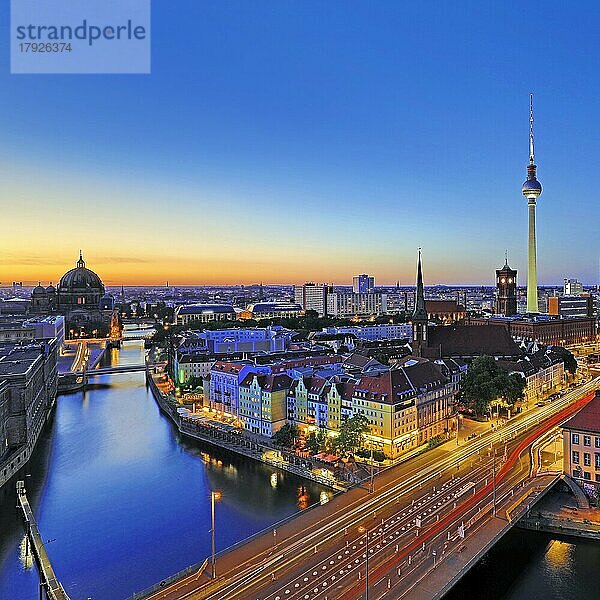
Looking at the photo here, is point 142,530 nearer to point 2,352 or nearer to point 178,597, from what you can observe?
point 178,597

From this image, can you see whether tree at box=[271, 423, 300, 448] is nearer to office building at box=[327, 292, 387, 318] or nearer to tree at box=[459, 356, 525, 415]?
tree at box=[459, 356, 525, 415]

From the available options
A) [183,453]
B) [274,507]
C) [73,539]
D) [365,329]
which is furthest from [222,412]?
[365,329]

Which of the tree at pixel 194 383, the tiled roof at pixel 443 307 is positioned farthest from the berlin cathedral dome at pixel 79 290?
the tree at pixel 194 383

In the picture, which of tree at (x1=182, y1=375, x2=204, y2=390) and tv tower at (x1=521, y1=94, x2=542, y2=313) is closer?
tree at (x1=182, y1=375, x2=204, y2=390)

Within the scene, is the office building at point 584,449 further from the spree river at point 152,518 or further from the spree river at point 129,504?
the spree river at point 129,504

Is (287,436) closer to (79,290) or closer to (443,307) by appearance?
(443,307)

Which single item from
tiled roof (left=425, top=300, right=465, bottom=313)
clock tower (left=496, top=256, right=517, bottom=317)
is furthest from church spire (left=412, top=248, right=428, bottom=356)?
tiled roof (left=425, top=300, right=465, bottom=313)
